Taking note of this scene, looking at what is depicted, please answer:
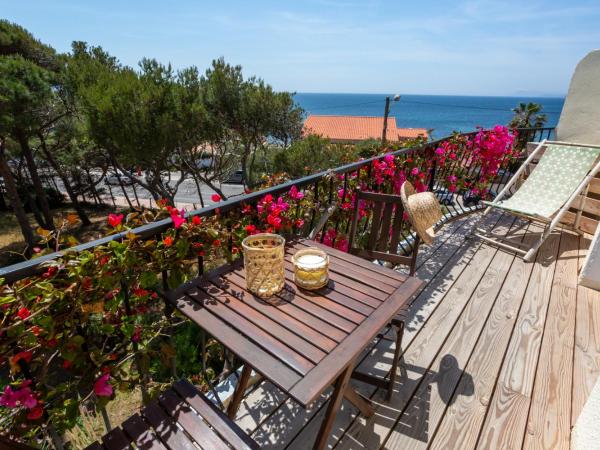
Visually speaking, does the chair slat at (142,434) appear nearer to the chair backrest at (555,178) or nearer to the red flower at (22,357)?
the red flower at (22,357)

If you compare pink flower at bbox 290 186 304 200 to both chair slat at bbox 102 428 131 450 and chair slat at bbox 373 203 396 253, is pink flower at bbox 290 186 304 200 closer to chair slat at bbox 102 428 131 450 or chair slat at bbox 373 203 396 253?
chair slat at bbox 373 203 396 253

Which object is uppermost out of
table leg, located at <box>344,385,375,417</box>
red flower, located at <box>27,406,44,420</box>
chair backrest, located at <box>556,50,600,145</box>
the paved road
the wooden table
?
chair backrest, located at <box>556,50,600,145</box>

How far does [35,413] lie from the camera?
96cm

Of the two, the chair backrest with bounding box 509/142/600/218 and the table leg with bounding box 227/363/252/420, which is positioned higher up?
the chair backrest with bounding box 509/142/600/218

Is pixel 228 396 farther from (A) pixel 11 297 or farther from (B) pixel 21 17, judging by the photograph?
(B) pixel 21 17

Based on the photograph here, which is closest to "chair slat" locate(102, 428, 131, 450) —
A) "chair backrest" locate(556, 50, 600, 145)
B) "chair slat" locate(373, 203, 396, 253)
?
"chair slat" locate(373, 203, 396, 253)

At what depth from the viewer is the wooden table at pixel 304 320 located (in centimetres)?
89

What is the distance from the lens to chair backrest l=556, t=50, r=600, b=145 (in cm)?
369

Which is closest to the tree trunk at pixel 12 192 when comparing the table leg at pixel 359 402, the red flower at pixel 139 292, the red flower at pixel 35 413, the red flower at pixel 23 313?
the red flower at pixel 139 292

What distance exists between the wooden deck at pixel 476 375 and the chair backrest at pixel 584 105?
2262 mm

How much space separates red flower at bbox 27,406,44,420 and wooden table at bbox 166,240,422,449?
0.49 metres

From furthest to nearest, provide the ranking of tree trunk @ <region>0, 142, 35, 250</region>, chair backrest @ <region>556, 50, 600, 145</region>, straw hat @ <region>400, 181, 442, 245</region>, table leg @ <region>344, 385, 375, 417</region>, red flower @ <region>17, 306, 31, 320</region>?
tree trunk @ <region>0, 142, 35, 250</region> < chair backrest @ <region>556, 50, 600, 145</region> < straw hat @ <region>400, 181, 442, 245</region> < table leg @ <region>344, 385, 375, 417</region> < red flower @ <region>17, 306, 31, 320</region>

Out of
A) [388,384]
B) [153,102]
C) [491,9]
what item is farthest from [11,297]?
[153,102]

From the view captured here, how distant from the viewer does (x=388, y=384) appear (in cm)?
160
